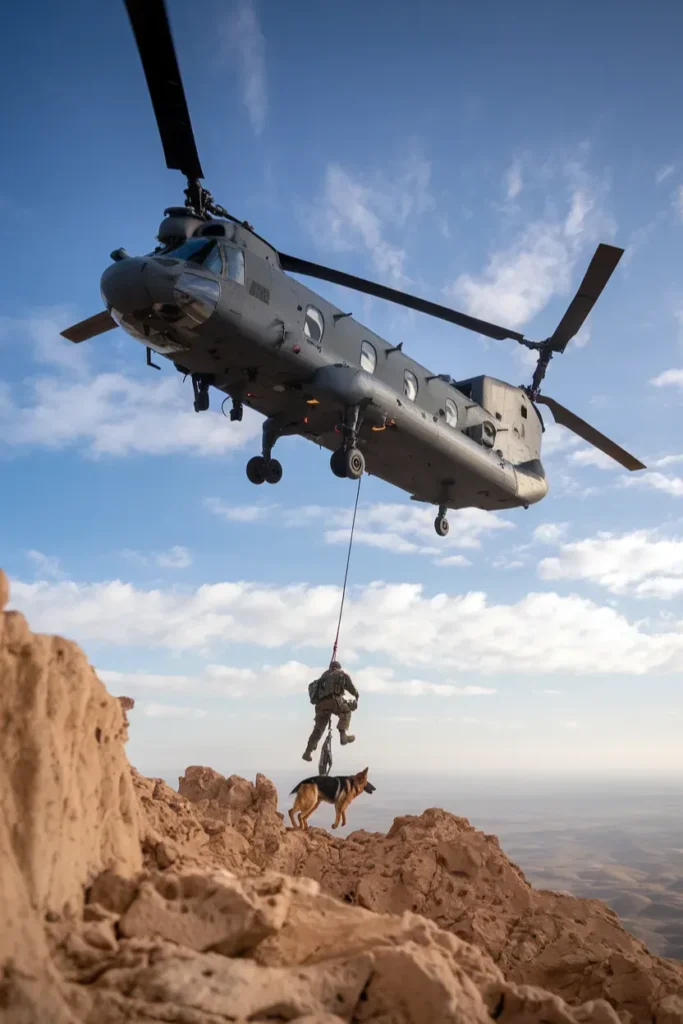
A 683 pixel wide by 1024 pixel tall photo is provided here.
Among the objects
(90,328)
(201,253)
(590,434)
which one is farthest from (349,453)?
(590,434)

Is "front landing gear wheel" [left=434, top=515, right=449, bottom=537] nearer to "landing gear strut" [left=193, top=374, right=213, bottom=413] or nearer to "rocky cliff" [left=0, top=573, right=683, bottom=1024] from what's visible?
"landing gear strut" [left=193, top=374, right=213, bottom=413]

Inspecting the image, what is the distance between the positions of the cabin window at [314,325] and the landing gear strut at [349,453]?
1.22m

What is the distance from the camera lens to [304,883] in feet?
16.6

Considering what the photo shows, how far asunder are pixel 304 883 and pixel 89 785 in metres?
1.50

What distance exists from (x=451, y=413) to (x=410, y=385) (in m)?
1.38

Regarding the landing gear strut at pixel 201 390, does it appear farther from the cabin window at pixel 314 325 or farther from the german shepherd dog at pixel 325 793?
the german shepherd dog at pixel 325 793

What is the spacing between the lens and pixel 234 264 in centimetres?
1084

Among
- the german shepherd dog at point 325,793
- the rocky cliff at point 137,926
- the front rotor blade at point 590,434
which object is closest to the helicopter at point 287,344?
the front rotor blade at point 590,434

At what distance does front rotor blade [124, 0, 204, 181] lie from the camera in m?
8.84

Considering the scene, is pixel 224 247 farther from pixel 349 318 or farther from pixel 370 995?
pixel 370 995

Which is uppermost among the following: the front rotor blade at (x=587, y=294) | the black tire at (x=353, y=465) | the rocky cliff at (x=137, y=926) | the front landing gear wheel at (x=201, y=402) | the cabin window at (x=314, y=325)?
the front rotor blade at (x=587, y=294)

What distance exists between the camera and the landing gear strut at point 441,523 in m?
15.6

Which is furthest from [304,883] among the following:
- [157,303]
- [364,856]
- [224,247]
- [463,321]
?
[463,321]

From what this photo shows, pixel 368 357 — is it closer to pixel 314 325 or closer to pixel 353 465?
pixel 314 325
